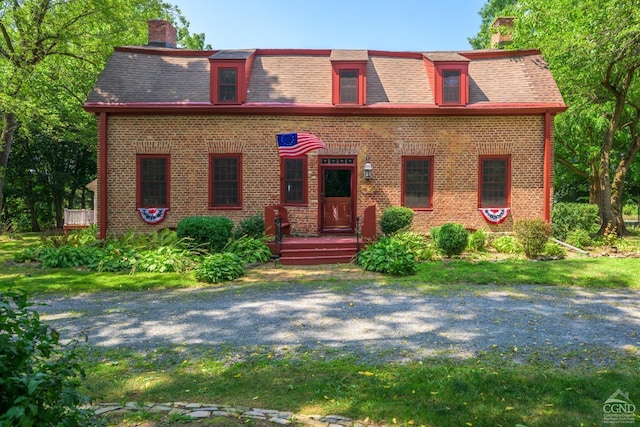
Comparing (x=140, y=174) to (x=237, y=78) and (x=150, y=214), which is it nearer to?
(x=150, y=214)

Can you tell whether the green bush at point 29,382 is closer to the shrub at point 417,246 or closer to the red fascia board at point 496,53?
the shrub at point 417,246

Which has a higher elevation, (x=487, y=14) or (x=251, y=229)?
(x=487, y=14)

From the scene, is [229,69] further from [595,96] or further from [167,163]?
[595,96]

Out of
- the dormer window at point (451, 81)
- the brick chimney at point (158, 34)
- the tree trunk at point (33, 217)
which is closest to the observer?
the dormer window at point (451, 81)

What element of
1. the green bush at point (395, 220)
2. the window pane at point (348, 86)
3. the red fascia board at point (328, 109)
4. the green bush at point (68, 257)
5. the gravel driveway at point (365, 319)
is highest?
the window pane at point (348, 86)

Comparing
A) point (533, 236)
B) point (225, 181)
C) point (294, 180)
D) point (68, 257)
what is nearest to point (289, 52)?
point (294, 180)

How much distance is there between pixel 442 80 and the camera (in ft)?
44.1

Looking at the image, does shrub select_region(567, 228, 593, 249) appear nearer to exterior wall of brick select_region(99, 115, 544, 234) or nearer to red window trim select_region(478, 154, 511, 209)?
exterior wall of brick select_region(99, 115, 544, 234)

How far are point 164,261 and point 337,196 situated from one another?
6082 mm

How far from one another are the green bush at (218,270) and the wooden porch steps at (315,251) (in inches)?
71.1

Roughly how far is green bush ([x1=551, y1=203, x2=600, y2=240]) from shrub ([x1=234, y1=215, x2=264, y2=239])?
954 centimetres

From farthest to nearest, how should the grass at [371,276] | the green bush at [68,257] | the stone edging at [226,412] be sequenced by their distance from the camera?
the green bush at [68,257]
the grass at [371,276]
the stone edging at [226,412]

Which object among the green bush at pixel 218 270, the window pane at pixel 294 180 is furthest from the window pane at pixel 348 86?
the green bush at pixel 218 270

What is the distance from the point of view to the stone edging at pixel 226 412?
3168mm
